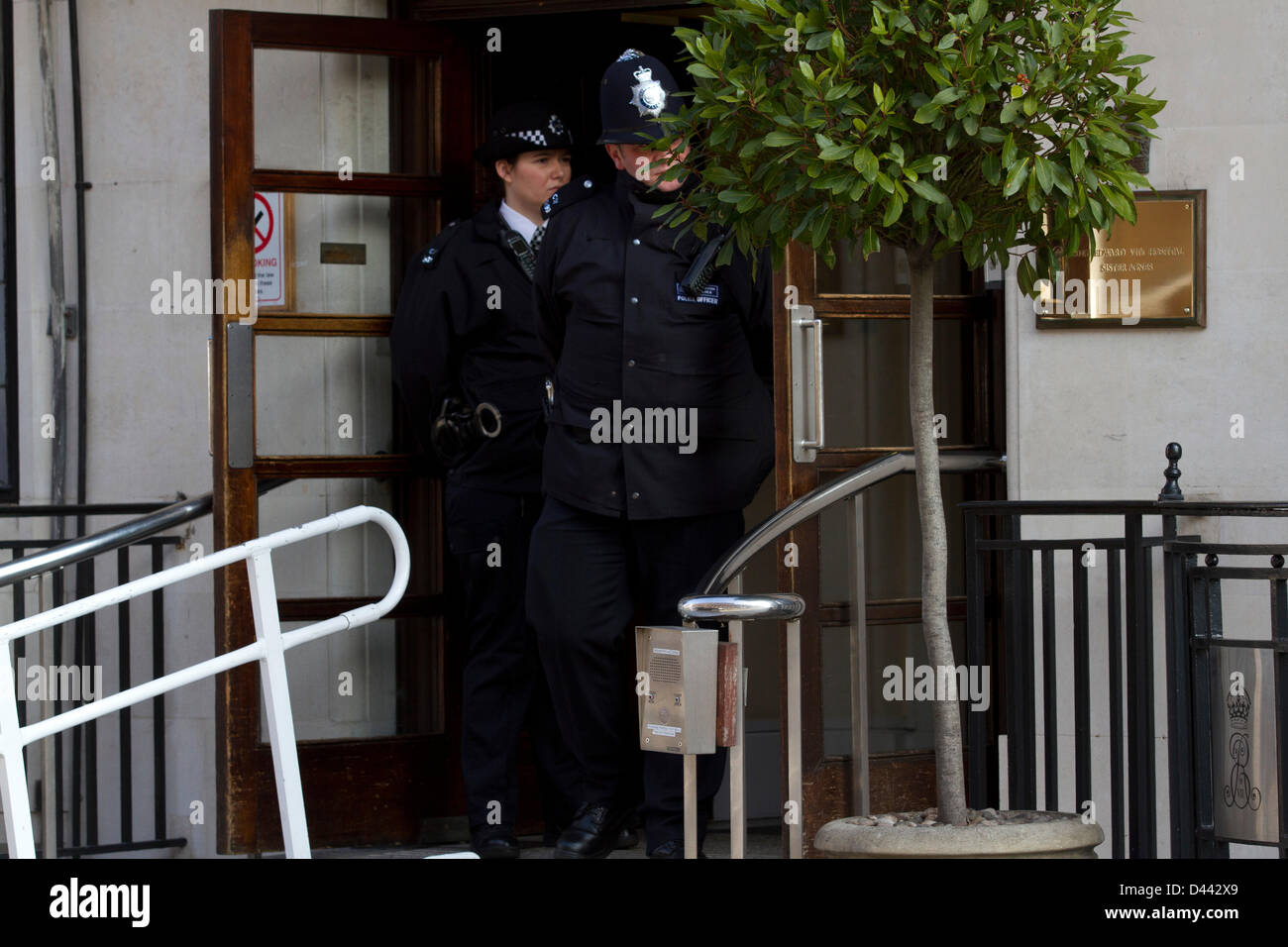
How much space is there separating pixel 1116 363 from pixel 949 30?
1533mm

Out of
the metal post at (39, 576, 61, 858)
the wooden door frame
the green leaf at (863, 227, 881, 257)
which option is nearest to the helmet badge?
the wooden door frame

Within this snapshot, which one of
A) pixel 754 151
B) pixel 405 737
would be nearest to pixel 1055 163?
pixel 754 151

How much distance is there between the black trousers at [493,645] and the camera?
4.82 metres

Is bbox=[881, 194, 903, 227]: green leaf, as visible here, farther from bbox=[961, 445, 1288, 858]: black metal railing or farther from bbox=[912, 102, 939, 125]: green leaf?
bbox=[961, 445, 1288, 858]: black metal railing

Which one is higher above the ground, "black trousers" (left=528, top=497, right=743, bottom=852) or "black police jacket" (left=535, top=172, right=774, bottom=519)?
"black police jacket" (left=535, top=172, right=774, bottom=519)

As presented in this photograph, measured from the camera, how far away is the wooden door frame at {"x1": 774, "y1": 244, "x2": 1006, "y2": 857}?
4.31 metres

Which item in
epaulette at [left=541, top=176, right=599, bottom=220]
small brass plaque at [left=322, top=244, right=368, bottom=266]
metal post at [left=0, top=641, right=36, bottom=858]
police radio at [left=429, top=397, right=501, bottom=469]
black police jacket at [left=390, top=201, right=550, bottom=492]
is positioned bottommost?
metal post at [left=0, top=641, right=36, bottom=858]

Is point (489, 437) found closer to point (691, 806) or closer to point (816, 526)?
point (816, 526)

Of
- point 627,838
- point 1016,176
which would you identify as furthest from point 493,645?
point 1016,176

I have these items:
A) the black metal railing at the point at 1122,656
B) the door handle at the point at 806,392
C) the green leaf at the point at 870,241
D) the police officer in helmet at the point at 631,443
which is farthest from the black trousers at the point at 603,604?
the green leaf at the point at 870,241

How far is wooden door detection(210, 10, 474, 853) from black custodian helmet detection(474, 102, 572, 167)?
26cm

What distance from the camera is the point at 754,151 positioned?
3199 millimetres

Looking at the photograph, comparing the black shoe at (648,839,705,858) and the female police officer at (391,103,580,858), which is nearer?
the black shoe at (648,839,705,858)
